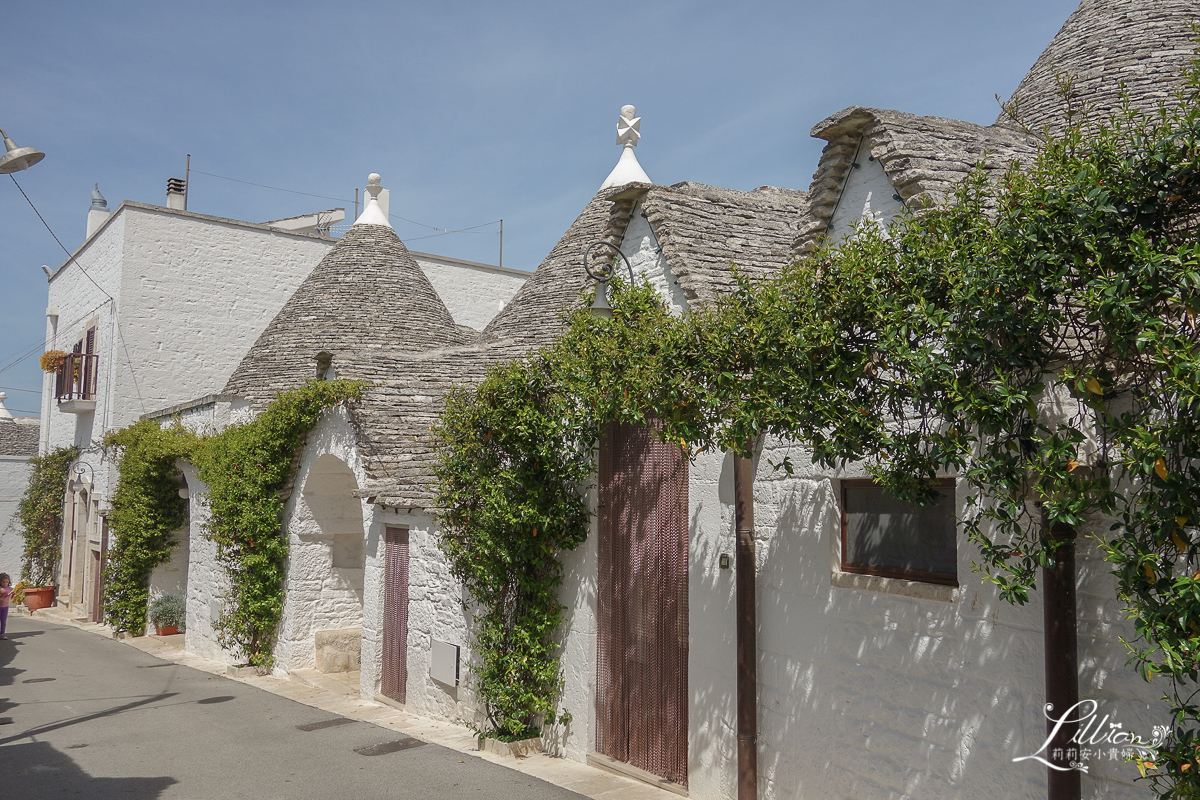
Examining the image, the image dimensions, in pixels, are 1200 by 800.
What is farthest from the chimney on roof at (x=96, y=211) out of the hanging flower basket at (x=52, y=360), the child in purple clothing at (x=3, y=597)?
the child in purple clothing at (x=3, y=597)

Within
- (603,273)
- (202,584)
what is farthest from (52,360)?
(603,273)

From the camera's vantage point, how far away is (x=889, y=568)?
→ 17.7ft

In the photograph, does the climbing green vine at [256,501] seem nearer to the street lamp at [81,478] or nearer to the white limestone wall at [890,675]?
the white limestone wall at [890,675]

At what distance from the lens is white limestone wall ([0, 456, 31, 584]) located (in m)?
26.2

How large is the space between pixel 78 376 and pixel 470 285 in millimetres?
10520

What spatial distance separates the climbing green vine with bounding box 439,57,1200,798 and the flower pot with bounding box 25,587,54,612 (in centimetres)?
2285

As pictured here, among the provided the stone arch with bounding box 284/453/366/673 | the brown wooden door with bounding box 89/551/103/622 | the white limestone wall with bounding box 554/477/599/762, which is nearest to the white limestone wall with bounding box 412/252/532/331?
the brown wooden door with bounding box 89/551/103/622

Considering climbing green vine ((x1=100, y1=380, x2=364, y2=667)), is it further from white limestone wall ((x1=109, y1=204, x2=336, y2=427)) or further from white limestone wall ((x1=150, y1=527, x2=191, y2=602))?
white limestone wall ((x1=109, y1=204, x2=336, y2=427))

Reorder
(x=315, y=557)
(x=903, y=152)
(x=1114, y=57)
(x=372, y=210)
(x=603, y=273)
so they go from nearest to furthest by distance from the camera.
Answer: (x=903, y=152) < (x=603, y=273) < (x=1114, y=57) < (x=315, y=557) < (x=372, y=210)

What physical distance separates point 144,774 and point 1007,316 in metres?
8.06

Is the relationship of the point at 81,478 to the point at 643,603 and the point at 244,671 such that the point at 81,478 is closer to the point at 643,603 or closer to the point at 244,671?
the point at 244,671

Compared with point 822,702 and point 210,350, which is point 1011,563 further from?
point 210,350

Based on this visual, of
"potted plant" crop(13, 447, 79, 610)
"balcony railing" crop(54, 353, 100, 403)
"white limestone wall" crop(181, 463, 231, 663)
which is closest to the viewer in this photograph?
"white limestone wall" crop(181, 463, 231, 663)

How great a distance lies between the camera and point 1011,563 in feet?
14.8
